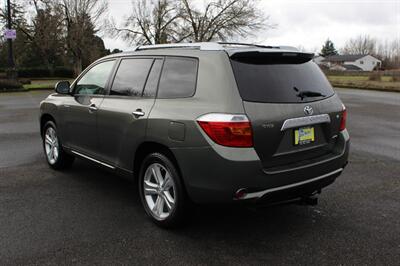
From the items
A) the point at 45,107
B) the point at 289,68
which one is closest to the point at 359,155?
the point at 289,68

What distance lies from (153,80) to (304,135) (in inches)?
62.7

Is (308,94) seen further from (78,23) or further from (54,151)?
(78,23)

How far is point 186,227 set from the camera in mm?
3822

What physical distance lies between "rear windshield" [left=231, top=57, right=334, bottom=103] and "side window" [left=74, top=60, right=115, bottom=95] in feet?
6.37

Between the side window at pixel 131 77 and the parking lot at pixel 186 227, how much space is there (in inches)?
50.8

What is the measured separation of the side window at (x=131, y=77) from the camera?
13.7 ft

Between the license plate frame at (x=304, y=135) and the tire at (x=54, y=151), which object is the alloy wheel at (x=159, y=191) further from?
the tire at (x=54, y=151)

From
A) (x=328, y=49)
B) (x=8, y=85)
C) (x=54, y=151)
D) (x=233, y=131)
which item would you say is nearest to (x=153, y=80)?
(x=233, y=131)

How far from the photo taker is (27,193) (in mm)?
4848

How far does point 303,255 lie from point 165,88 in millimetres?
1972

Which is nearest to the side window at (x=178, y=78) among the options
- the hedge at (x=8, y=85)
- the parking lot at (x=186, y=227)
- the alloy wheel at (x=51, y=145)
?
the parking lot at (x=186, y=227)

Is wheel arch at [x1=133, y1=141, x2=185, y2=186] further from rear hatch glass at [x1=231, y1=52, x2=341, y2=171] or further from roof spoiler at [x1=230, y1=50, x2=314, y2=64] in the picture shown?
roof spoiler at [x1=230, y1=50, x2=314, y2=64]

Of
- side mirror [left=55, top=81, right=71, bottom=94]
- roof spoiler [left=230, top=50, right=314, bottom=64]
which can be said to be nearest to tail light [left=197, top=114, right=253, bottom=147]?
roof spoiler [left=230, top=50, right=314, bottom=64]

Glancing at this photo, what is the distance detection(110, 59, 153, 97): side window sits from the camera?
4.17 m
